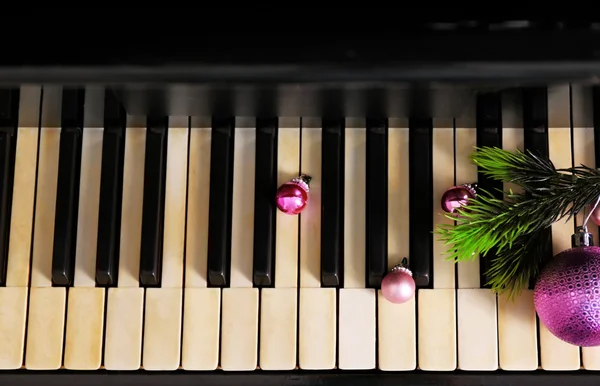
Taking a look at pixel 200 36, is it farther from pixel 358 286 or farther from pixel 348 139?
pixel 358 286

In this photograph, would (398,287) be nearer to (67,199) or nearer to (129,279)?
(129,279)

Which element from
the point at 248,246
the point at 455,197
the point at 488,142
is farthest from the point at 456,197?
the point at 248,246

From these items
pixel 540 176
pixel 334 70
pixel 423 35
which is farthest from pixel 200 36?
pixel 540 176

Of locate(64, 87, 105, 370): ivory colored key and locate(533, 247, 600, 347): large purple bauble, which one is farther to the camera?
locate(64, 87, 105, 370): ivory colored key

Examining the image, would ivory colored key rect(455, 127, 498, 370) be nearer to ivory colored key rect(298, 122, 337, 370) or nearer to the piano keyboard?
the piano keyboard

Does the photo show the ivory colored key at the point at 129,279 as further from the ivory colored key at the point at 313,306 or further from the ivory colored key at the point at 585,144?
the ivory colored key at the point at 585,144

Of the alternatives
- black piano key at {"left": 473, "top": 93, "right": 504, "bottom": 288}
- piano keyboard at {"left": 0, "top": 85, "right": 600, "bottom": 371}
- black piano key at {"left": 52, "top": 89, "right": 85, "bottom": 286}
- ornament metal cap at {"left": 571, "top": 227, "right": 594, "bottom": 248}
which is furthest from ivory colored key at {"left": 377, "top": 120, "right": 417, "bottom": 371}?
black piano key at {"left": 52, "top": 89, "right": 85, "bottom": 286}
